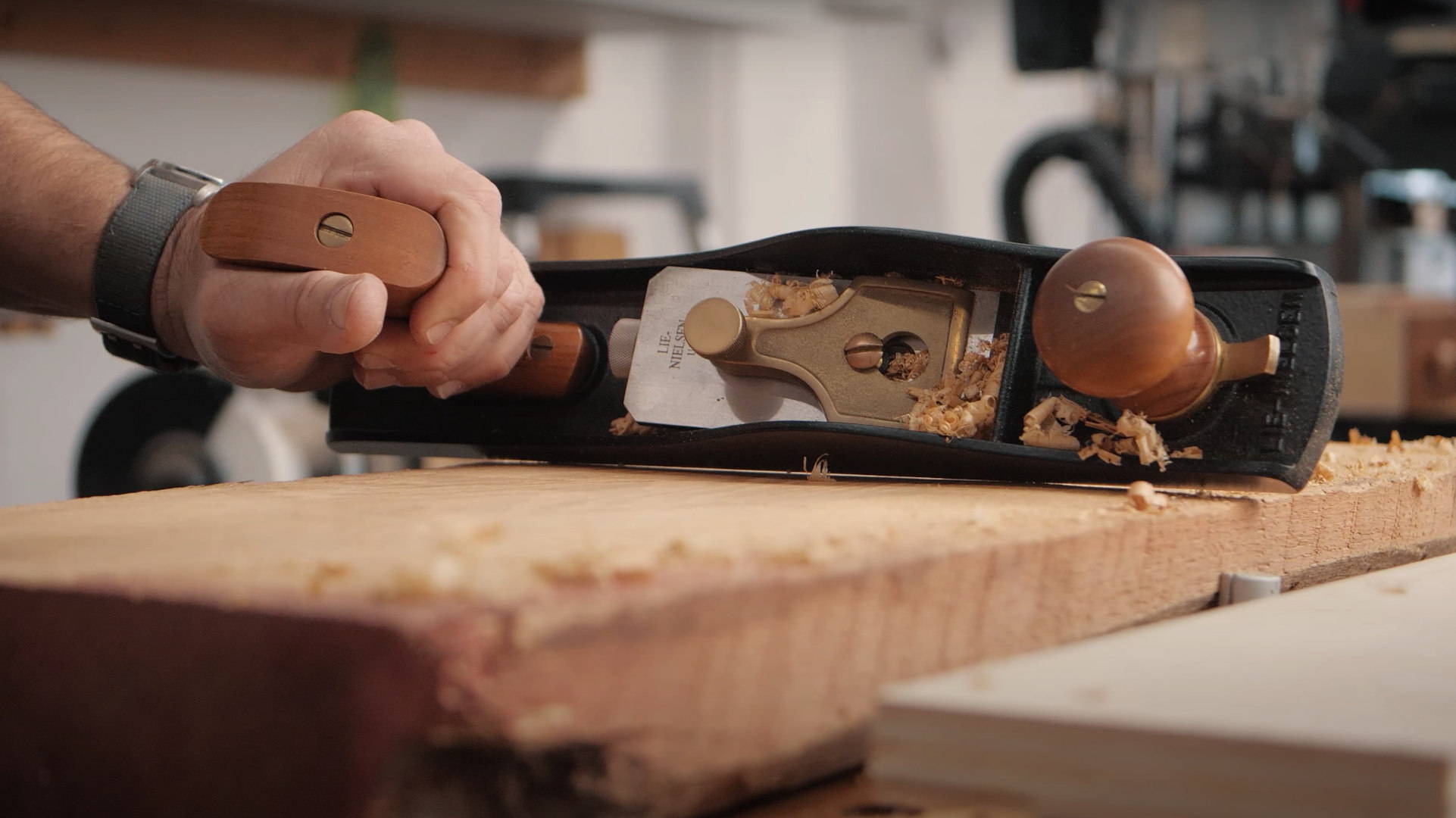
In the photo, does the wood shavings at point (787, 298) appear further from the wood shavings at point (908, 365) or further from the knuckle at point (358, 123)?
the knuckle at point (358, 123)

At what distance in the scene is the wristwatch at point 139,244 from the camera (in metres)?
0.88

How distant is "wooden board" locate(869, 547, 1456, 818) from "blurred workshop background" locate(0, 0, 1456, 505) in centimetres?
152

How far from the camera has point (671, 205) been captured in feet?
12.3

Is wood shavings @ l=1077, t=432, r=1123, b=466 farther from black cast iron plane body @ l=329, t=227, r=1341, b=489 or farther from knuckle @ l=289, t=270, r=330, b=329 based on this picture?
knuckle @ l=289, t=270, r=330, b=329

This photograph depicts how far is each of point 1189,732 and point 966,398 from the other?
42cm

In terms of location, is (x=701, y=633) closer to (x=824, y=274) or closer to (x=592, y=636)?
(x=592, y=636)

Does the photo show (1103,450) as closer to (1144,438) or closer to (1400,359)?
(1144,438)

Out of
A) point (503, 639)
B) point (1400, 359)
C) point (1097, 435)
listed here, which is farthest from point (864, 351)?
point (1400, 359)

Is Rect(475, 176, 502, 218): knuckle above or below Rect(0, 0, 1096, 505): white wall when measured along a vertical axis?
below

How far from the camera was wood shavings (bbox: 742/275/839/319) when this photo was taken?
0.81 meters

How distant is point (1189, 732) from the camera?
0.34 meters

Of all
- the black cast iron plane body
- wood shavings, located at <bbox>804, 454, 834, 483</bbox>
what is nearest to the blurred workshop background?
the black cast iron plane body

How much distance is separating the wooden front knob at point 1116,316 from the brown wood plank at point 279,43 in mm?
2403

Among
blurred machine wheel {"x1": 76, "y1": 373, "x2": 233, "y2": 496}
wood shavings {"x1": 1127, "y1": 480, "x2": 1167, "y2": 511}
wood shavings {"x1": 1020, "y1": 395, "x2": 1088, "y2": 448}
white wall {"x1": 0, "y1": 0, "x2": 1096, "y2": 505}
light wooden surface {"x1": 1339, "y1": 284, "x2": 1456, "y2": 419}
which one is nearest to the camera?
wood shavings {"x1": 1127, "y1": 480, "x2": 1167, "y2": 511}
